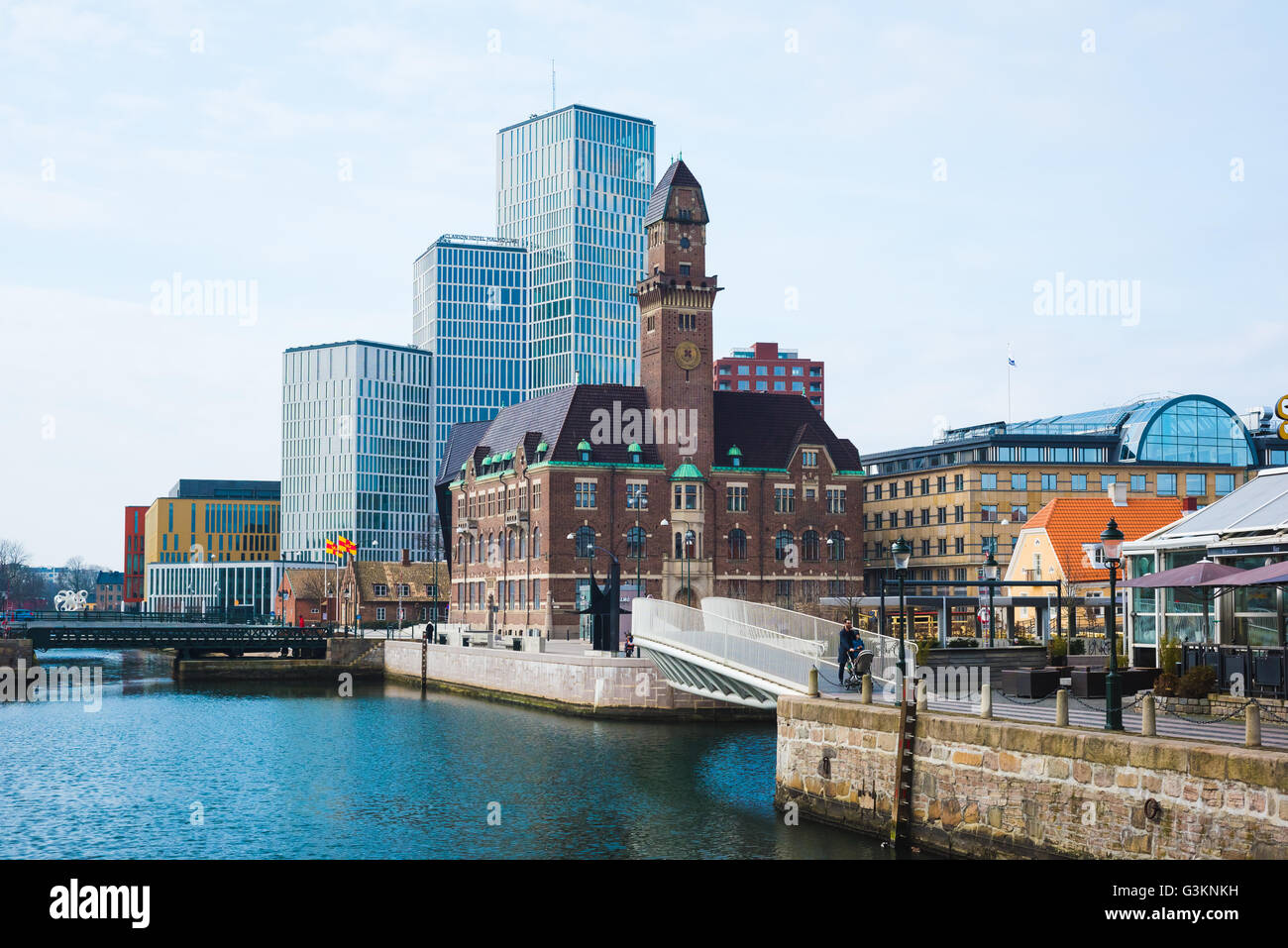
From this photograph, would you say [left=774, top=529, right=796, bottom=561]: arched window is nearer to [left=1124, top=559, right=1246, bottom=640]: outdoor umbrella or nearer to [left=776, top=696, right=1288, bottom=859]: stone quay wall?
[left=1124, top=559, right=1246, bottom=640]: outdoor umbrella

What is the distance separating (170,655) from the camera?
111m

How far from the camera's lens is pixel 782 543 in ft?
330

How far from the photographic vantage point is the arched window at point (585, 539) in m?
95.3

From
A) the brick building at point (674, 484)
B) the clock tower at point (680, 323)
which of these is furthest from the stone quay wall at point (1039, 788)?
the clock tower at point (680, 323)

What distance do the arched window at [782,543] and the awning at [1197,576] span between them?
66.2 m

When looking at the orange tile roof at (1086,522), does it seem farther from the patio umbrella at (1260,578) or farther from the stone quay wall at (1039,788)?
the stone quay wall at (1039,788)

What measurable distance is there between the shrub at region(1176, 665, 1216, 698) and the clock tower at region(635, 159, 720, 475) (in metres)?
68.3

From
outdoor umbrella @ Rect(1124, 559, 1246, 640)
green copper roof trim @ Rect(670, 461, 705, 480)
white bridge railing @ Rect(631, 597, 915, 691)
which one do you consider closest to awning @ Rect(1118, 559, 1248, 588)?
outdoor umbrella @ Rect(1124, 559, 1246, 640)

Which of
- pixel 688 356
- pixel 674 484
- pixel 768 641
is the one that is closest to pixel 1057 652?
pixel 768 641

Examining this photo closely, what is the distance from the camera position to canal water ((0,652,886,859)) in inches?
1270

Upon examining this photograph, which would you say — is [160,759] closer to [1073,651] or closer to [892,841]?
[892,841]

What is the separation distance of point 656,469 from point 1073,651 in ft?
160

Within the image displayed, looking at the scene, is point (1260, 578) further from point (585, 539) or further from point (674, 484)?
point (674, 484)
